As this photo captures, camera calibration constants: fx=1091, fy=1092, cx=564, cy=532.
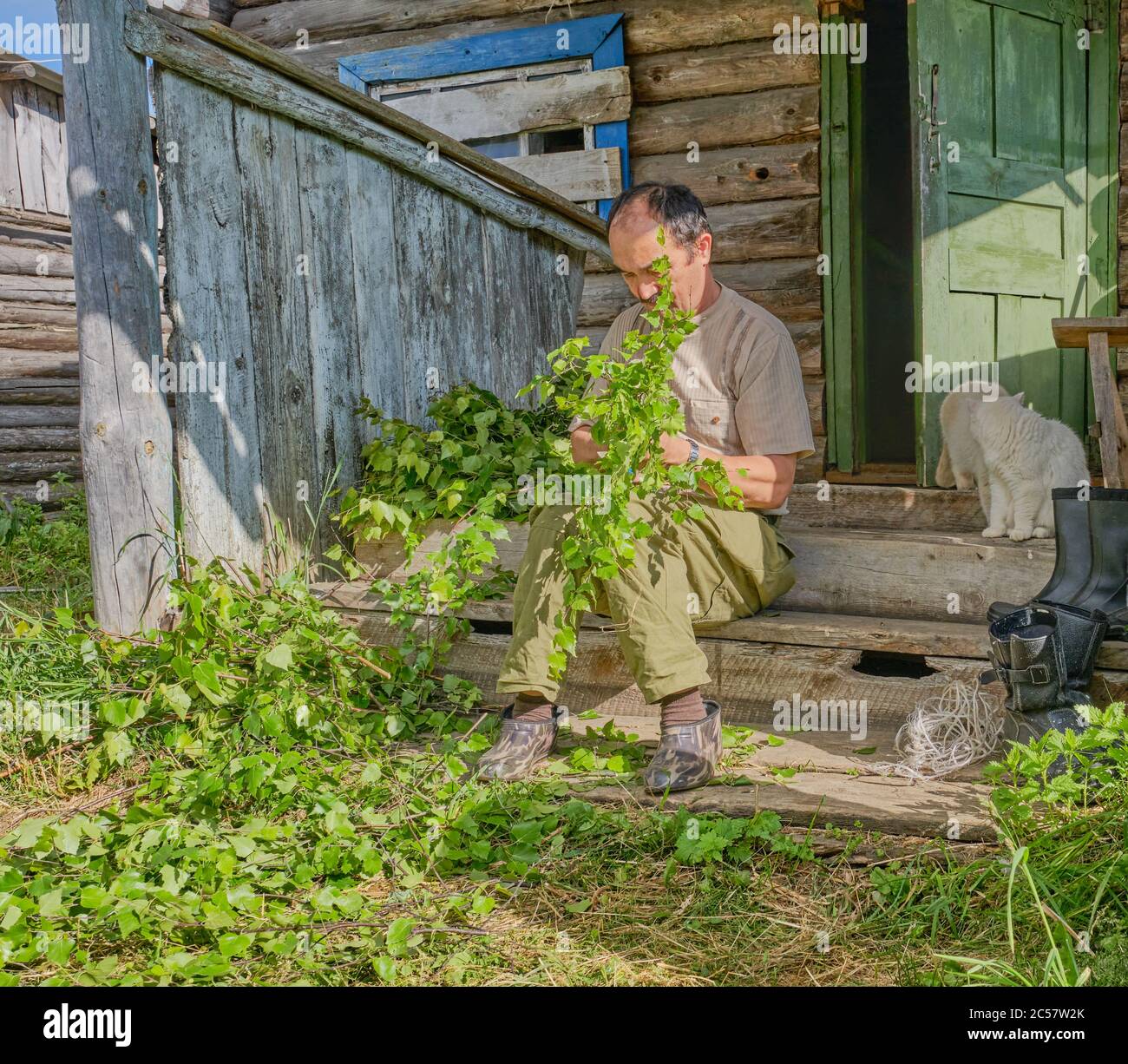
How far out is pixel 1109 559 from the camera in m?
3.02

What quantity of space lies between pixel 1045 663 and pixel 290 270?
112 inches

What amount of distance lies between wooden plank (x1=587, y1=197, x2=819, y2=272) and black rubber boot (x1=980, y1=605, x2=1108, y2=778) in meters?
3.39

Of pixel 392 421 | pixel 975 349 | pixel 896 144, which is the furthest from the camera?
pixel 896 144

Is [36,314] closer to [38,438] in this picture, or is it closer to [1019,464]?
[38,438]

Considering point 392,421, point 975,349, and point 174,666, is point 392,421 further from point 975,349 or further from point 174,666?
point 975,349

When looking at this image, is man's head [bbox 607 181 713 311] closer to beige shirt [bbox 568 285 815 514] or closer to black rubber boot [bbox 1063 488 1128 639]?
beige shirt [bbox 568 285 815 514]

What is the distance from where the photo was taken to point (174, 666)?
10.2ft

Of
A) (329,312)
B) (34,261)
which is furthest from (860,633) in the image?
(34,261)

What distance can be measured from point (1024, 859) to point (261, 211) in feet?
10.4

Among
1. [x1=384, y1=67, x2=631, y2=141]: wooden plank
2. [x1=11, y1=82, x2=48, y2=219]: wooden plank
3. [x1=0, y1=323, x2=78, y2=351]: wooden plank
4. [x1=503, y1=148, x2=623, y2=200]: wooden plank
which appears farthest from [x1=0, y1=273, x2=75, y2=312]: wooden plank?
[x1=503, y1=148, x2=623, y2=200]: wooden plank

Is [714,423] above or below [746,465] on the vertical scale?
above

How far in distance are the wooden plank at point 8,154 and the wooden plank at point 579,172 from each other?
17.0ft

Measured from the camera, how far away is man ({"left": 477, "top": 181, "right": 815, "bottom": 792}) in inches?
115

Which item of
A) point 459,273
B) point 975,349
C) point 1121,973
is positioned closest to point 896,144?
point 975,349
